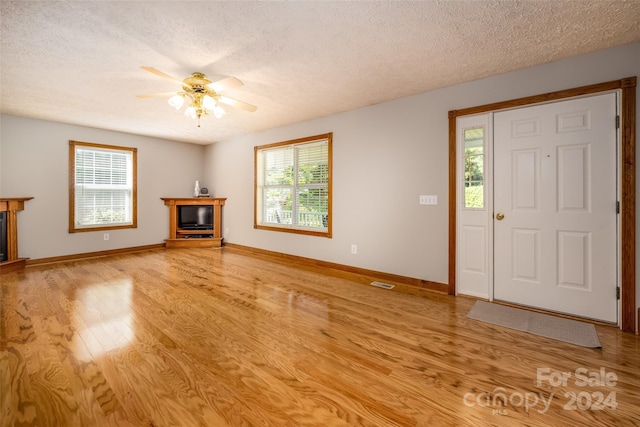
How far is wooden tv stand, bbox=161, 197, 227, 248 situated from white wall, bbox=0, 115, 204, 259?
1.04 ft

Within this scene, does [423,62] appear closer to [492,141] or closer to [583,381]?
[492,141]

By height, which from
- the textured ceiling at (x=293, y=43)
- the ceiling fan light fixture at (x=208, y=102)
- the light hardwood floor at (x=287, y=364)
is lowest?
the light hardwood floor at (x=287, y=364)

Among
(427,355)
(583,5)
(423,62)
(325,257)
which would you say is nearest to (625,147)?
(583,5)

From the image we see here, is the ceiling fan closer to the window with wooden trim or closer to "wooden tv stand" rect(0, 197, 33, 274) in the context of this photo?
the window with wooden trim

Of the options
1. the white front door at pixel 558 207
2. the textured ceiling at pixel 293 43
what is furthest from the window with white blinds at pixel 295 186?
the white front door at pixel 558 207

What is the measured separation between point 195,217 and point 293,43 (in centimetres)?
521

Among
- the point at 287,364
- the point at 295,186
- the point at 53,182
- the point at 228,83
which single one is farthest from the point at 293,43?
the point at 53,182

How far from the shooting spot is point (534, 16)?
2070 mm

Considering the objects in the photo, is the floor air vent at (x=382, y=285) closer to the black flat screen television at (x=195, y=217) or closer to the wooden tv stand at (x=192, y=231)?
the wooden tv stand at (x=192, y=231)

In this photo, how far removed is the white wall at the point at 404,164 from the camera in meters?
2.75

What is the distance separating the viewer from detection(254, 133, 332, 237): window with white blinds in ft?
15.5

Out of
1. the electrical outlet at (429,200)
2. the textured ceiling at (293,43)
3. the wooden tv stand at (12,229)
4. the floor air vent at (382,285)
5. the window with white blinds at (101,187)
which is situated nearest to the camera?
the textured ceiling at (293,43)

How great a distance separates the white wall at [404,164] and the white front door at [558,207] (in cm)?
30

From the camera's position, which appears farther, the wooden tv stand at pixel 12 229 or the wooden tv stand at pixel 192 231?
the wooden tv stand at pixel 192 231
